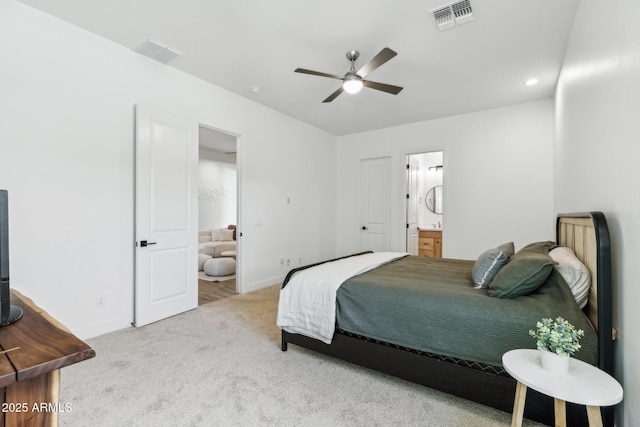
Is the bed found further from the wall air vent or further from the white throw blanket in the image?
the wall air vent

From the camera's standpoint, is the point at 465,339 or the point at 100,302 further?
the point at 100,302

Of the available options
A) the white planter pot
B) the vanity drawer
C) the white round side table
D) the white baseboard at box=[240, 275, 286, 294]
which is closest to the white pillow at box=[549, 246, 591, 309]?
the white round side table

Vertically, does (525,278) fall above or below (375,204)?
below

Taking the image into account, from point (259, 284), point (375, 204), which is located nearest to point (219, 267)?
point (259, 284)

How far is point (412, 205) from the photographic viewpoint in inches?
219

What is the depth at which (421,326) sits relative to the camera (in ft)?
6.03

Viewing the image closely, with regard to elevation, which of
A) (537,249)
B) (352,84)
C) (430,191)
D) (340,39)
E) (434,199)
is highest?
(340,39)

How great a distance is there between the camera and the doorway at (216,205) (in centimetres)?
533

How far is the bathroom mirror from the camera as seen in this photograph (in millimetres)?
6367

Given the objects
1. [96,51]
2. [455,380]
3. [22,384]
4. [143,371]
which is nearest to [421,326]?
[455,380]

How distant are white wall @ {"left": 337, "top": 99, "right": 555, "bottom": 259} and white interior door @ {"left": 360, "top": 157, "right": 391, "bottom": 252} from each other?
0.58ft

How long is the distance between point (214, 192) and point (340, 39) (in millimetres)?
6051

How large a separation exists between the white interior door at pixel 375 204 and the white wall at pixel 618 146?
344 cm

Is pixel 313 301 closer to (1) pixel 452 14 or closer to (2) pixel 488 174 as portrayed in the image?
(1) pixel 452 14
